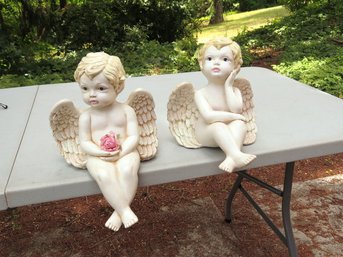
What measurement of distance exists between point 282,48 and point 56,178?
6.09 meters

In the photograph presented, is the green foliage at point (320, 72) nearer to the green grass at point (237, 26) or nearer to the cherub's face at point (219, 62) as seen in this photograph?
the cherub's face at point (219, 62)

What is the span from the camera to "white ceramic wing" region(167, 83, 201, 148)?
1584 millimetres

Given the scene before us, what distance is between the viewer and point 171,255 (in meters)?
2.44

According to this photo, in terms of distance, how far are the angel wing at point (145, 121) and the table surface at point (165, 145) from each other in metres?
0.05

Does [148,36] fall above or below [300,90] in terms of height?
below

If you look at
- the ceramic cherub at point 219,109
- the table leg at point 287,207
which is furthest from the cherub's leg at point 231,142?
the table leg at point 287,207

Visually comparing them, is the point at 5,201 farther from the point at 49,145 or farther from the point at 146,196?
the point at 146,196

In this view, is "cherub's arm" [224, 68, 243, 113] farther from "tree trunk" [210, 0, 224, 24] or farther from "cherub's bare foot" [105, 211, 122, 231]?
"tree trunk" [210, 0, 224, 24]

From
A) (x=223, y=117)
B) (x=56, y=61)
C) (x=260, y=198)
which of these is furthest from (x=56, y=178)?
(x=56, y=61)

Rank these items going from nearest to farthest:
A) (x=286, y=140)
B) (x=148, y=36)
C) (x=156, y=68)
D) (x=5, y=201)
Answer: (x=5, y=201) → (x=286, y=140) → (x=156, y=68) → (x=148, y=36)

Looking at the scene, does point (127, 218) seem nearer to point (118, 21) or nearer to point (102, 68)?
point (102, 68)

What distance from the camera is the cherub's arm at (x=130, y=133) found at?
1416 millimetres

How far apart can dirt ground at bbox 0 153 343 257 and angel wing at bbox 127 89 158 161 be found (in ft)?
3.87

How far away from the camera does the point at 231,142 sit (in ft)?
4.73
